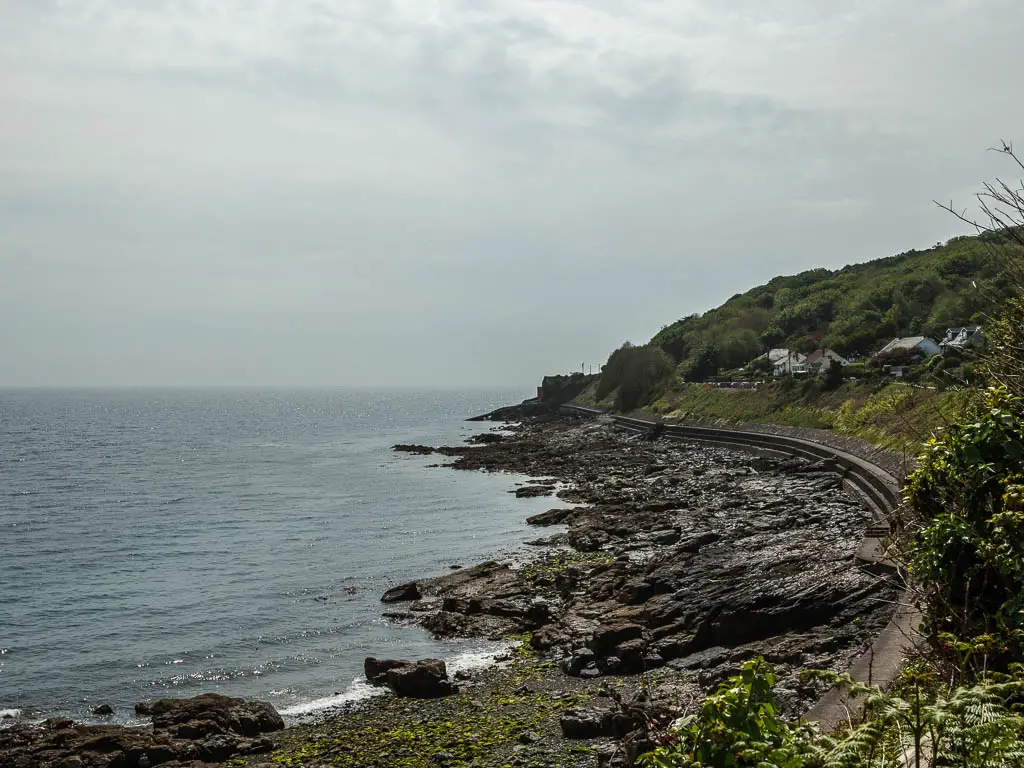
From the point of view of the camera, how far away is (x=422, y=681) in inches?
600

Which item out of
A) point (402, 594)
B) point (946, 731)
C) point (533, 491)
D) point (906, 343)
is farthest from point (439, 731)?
point (906, 343)

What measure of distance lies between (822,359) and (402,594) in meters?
61.9

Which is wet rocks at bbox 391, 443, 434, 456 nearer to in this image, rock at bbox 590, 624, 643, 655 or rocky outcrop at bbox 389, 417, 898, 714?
rocky outcrop at bbox 389, 417, 898, 714

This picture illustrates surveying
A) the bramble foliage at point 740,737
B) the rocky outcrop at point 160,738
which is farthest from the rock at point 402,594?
the bramble foliage at point 740,737

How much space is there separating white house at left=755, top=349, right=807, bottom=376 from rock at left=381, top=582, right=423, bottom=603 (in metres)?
55.5

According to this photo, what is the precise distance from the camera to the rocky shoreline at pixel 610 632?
1205 cm

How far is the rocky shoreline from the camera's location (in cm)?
1205

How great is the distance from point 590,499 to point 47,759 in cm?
2861

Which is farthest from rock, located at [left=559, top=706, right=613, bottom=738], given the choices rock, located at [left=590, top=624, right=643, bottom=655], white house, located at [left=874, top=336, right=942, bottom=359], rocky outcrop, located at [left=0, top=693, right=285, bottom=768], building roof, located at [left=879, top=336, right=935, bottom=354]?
building roof, located at [left=879, top=336, right=935, bottom=354]

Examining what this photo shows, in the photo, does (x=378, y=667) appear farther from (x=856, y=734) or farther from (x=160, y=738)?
(x=856, y=734)

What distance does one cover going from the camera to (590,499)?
39.0 metres

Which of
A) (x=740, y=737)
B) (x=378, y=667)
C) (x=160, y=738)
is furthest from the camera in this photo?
(x=378, y=667)

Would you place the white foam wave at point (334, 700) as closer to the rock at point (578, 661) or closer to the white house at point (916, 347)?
the rock at point (578, 661)

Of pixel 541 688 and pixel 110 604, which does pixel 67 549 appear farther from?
pixel 541 688
